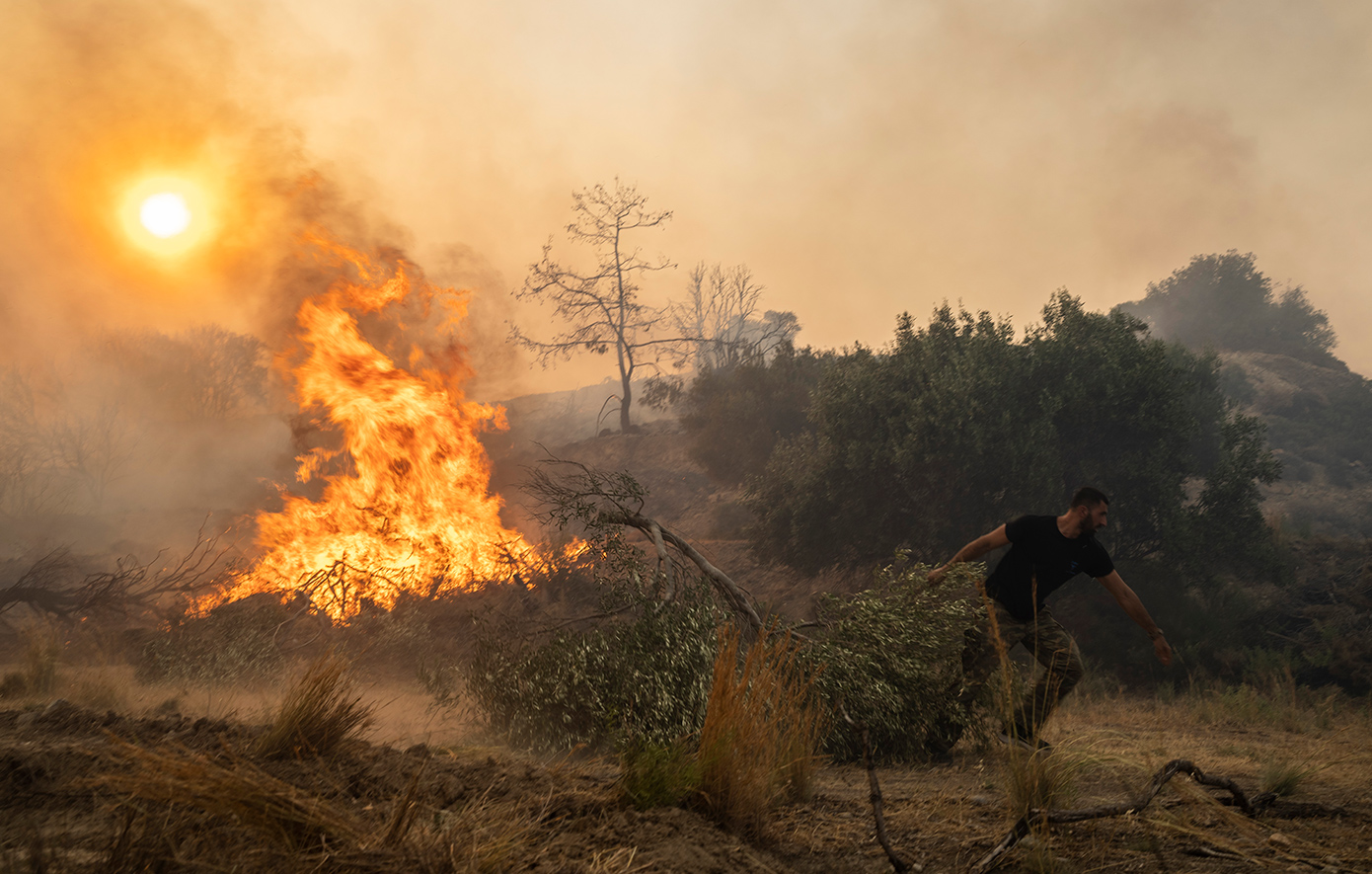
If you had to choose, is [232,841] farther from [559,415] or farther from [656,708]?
[559,415]

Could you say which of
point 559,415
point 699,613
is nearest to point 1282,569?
point 699,613

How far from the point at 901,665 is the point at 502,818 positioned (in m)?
4.91

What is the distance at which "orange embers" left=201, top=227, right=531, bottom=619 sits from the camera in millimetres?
11969

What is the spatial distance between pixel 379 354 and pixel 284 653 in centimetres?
549

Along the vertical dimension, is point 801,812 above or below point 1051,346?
below

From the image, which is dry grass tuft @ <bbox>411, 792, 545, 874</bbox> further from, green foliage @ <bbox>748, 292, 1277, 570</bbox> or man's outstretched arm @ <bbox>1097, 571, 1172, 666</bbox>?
green foliage @ <bbox>748, 292, 1277, 570</bbox>

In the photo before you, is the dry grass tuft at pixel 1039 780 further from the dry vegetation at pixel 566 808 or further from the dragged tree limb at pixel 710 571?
the dragged tree limb at pixel 710 571

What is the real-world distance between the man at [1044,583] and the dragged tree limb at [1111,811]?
5.86 ft

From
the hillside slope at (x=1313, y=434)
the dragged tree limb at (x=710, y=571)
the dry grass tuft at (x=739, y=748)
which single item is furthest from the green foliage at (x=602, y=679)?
the hillside slope at (x=1313, y=434)

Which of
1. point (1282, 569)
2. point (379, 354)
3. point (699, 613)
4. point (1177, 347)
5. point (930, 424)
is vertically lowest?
point (1282, 569)

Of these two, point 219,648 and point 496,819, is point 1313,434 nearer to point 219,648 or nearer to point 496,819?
point 496,819

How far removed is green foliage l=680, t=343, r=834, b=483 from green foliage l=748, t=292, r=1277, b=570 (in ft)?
37.2

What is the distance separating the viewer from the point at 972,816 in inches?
165

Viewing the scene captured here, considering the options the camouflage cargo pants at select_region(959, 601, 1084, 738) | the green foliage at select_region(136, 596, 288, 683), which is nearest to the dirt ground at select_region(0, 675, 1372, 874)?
the camouflage cargo pants at select_region(959, 601, 1084, 738)
